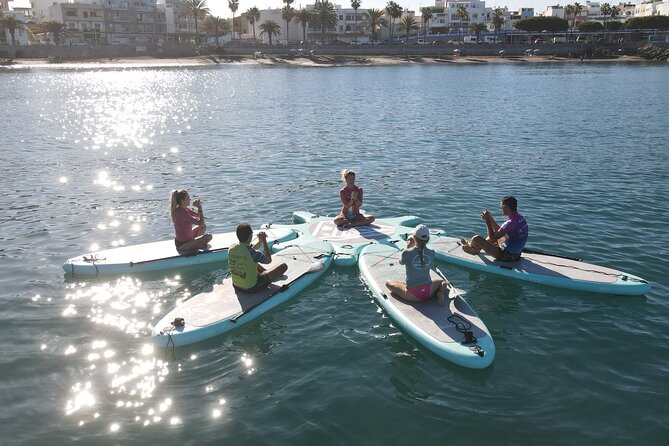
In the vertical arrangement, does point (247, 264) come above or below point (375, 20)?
below

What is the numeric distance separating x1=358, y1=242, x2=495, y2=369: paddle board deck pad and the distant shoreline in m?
127

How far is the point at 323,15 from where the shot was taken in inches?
6599

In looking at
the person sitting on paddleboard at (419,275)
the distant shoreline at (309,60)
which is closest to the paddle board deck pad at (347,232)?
the person sitting on paddleboard at (419,275)

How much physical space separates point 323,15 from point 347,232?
537 ft

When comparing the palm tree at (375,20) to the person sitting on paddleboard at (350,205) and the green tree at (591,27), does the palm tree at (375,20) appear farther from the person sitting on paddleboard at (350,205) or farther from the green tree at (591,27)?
the person sitting on paddleboard at (350,205)

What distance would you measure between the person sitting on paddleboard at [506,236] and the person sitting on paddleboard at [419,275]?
11.1 ft

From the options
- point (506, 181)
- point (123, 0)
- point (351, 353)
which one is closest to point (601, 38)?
point (123, 0)

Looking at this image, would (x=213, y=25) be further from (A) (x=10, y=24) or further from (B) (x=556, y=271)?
(B) (x=556, y=271)

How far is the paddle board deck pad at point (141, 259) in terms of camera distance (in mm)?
15453

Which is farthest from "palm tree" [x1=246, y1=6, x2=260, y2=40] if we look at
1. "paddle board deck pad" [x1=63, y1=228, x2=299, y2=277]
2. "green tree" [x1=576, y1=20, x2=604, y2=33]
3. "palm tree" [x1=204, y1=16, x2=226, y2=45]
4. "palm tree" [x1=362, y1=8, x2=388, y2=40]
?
"paddle board deck pad" [x1=63, y1=228, x2=299, y2=277]

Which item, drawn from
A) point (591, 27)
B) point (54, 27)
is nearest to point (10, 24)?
point (54, 27)

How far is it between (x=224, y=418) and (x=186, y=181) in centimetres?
1870

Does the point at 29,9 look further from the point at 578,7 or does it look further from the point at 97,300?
the point at 97,300

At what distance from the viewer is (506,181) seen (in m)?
25.9
